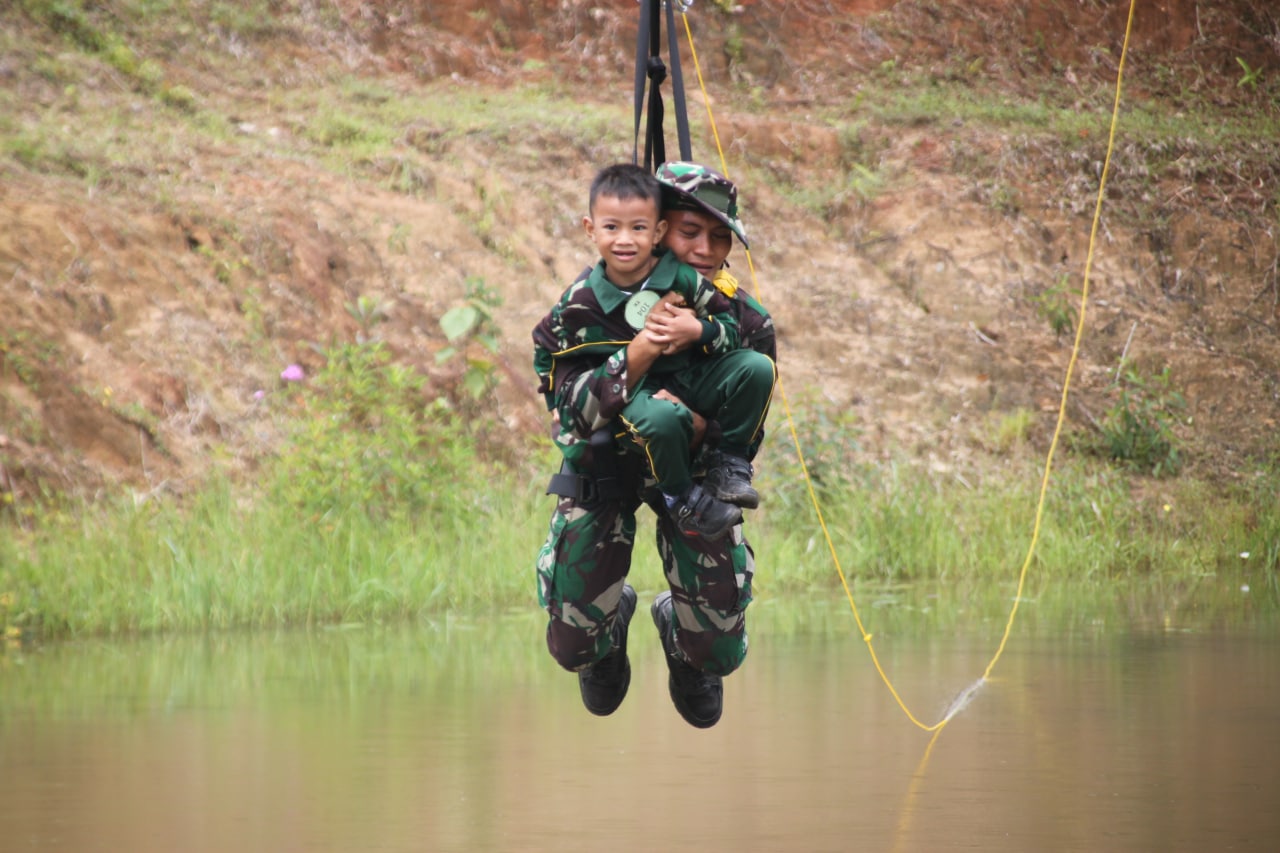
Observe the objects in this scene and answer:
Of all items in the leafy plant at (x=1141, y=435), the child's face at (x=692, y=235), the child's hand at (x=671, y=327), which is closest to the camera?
the child's hand at (x=671, y=327)

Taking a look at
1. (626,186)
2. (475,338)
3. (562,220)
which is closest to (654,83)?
(626,186)

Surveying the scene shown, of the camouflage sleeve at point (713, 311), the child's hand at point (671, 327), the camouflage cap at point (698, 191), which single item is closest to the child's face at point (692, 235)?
the camouflage cap at point (698, 191)

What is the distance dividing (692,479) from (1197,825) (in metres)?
2.81

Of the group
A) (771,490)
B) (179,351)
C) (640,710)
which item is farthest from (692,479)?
(179,351)

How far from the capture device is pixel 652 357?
3877 mm

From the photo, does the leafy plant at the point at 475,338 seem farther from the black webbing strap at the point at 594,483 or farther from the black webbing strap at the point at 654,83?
the black webbing strap at the point at 594,483

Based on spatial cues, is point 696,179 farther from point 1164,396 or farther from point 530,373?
point 1164,396

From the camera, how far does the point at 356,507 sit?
9.78 meters

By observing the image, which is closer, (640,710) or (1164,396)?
(640,710)

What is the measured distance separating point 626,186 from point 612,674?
150cm

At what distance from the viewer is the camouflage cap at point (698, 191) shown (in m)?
4.04

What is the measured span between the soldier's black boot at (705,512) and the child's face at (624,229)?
573 mm

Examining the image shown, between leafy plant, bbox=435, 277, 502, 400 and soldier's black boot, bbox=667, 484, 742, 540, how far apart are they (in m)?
7.33

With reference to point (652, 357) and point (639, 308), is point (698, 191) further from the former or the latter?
point (652, 357)
